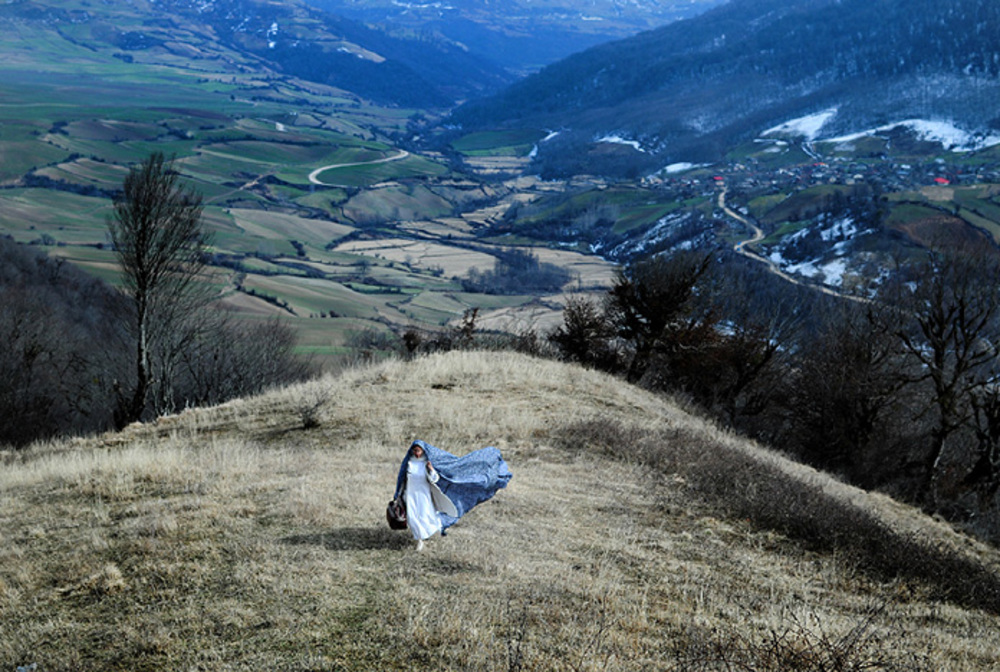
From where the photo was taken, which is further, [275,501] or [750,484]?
[750,484]

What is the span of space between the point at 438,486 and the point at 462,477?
43 centimetres

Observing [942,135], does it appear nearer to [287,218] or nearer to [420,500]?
[287,218]

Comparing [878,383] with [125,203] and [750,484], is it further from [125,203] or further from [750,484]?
[125,203]

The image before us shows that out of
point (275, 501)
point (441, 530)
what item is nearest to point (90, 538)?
point (275, 501)

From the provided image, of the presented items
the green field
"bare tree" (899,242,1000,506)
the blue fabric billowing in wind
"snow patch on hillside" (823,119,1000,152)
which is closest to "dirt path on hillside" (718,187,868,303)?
the green field

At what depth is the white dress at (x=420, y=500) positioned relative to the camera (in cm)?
927

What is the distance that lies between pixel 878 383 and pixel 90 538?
25.6 metres

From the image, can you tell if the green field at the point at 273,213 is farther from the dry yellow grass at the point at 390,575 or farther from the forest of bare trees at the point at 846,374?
the dry yellow grass at the point at 390,575

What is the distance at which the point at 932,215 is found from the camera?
3903 inches

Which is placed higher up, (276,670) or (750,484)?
(276,670)

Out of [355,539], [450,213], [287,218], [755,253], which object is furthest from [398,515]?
[450,213]

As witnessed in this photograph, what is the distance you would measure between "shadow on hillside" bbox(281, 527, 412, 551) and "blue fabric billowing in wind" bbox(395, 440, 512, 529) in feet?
2.25

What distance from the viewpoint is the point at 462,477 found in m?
9.93

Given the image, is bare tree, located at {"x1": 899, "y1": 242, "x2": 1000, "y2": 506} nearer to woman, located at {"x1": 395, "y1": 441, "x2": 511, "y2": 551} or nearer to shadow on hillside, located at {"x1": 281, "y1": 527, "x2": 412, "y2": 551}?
woman, located at {"x1": 395, "y1": 441, "x2": 511, "y2": 551}
